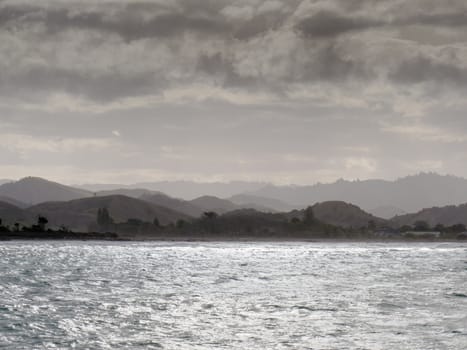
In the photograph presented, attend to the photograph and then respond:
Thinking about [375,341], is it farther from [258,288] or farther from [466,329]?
[258,288]

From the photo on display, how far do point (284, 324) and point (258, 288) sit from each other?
134 ft

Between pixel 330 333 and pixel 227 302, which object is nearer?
pixel 330 333

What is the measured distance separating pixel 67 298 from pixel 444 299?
47213 mm

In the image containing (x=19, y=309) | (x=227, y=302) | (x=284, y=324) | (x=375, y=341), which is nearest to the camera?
(x=375, y=341)

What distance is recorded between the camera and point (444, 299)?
265 ft

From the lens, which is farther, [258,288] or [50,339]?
[258,288]

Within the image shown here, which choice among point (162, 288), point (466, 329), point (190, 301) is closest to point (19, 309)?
point (190, 301)

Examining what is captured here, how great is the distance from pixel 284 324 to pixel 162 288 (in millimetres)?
45562

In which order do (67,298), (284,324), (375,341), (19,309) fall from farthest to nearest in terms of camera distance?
(67,298), (19,309), (284,324), (375,341)

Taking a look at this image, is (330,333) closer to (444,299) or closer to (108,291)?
(444,299)

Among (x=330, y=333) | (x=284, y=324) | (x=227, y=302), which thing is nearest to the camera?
(x=330, y=333)

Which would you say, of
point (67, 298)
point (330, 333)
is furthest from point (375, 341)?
point (67, 298)

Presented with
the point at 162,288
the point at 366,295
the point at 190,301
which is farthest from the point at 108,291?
the point at 366,295

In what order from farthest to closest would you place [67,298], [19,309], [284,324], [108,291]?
[108,291]
[67,298]
[19,309]
[284,324]
